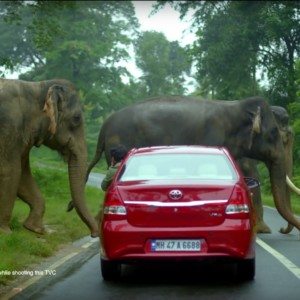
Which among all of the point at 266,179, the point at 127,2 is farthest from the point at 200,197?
the point at 266,179

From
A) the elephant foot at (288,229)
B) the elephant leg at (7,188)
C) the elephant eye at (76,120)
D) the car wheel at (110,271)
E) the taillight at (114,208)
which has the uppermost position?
the elephant eye at (76,120)

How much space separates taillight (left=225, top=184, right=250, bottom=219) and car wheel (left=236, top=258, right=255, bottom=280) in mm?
587

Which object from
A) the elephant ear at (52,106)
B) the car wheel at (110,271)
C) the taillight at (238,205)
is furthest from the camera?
the elephant ear at (52,106)

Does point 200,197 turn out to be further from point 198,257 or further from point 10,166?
point 10,166

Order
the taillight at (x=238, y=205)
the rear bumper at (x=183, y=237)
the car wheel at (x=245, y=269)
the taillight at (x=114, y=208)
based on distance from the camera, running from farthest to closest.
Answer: the car wheel at (x=245, y=269)
the taillight at (x=114, y=208)
the taillight at (x=238, y=205)
the rear bumper at (x=183, y=237)

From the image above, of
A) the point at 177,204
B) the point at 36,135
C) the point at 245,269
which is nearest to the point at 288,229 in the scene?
the point at 36,135

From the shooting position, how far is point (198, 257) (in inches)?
342

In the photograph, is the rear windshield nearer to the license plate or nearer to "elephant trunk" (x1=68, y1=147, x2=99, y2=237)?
the license plate

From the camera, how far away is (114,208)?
895 cm

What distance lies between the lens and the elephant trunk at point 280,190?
1447 centimetres

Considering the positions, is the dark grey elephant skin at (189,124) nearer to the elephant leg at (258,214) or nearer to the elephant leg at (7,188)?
the elephant leg at (258,214)

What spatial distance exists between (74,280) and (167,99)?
30.0ft

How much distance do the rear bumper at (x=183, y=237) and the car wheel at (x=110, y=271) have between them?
470 millimetres

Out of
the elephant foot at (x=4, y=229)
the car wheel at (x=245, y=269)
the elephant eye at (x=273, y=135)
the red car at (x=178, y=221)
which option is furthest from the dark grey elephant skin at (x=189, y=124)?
the red car at (x=178, y=221)
